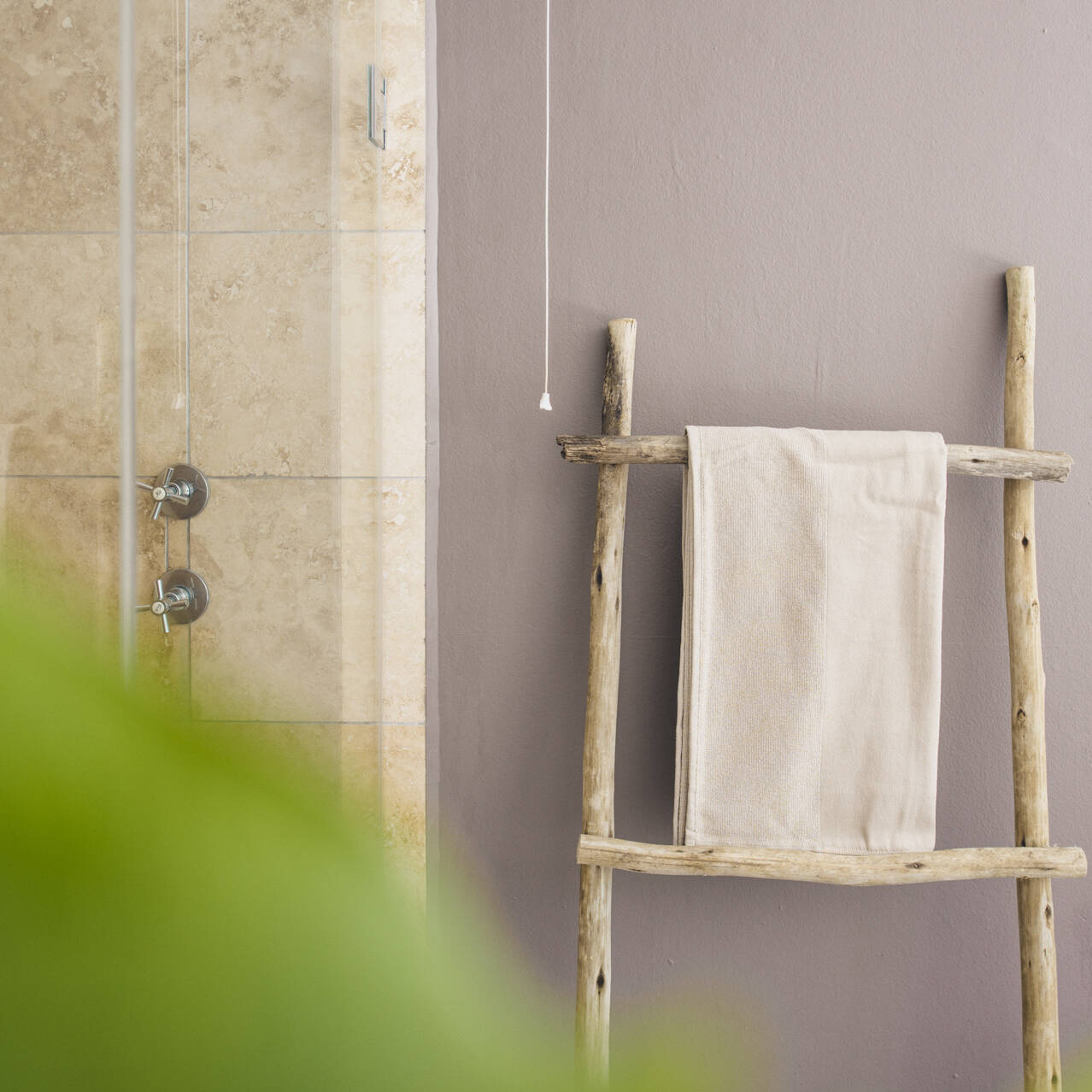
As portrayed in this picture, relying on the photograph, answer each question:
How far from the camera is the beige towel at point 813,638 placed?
2.95 feet

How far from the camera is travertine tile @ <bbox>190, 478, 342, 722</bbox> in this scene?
0.38m

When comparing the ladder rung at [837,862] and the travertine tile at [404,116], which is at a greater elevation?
the travertine tile at [404,116]

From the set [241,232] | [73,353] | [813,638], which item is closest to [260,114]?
[241,232]

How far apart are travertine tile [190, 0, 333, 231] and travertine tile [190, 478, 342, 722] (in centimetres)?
15

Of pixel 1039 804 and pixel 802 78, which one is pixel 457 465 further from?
pixel 1039 804

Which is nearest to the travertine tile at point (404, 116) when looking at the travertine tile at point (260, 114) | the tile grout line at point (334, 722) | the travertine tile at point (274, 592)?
the travertine tile at point (260, 114)

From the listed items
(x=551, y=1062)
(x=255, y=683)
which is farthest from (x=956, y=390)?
(x=551, y=1062)

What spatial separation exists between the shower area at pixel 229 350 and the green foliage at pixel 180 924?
0.01 metres

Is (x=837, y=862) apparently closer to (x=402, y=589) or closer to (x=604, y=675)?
(x=604, y=675)

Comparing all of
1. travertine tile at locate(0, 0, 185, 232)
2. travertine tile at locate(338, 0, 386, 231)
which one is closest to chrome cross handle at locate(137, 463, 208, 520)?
travertine tile at locate(0, 0, 185, 232)

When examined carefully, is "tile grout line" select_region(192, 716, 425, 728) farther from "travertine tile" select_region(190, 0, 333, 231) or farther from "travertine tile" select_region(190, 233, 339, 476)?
"travertine tile" select_region(190, 0, 333, 231)

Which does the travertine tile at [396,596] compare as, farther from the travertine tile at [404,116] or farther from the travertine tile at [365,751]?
the travertine tile at [404,116]

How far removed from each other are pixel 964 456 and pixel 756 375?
24 cm

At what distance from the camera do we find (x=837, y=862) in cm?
88
